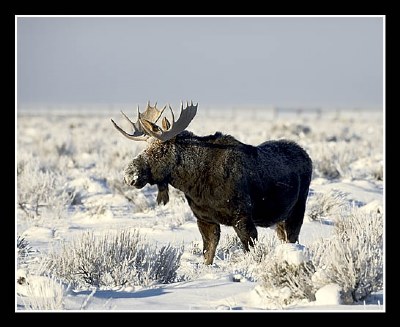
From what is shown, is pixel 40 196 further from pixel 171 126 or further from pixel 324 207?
pixel 171 126

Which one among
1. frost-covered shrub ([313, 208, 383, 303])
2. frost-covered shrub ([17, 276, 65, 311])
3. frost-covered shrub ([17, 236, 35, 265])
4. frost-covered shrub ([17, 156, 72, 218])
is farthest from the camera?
frost-covered shrub ([17, 156, 72, 218])

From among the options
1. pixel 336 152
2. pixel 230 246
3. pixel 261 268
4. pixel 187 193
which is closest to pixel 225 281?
pixel 261 268

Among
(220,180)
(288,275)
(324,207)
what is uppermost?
(220,180)

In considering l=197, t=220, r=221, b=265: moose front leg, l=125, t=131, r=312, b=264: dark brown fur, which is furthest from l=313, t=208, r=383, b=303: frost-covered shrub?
l=197, t=220, r=221, b=265: moose front leg

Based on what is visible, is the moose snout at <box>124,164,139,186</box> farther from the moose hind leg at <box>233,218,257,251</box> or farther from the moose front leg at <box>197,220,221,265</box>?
the moose hind leg at <box>233,218,257,251</box>

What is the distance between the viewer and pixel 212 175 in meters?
8.24

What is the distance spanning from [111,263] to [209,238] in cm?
148

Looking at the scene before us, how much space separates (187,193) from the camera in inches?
328

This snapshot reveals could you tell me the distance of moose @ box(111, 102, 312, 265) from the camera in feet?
26.6

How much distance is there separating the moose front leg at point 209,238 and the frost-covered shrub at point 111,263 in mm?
766

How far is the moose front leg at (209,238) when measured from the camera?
8.51m

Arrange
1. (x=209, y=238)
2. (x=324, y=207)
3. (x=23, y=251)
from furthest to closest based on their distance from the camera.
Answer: (x=324, y=207)
(x=23, y=251)
(x=209, y=238)

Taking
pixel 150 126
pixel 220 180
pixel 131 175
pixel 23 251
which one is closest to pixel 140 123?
pixel 150 126

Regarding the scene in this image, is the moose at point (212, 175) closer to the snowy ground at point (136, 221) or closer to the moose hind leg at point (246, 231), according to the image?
the moose hind leg at point (246, 231)
